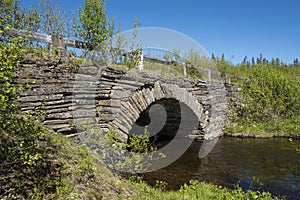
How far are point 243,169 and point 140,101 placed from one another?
13.7ft

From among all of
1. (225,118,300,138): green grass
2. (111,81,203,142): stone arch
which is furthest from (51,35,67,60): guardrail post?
(225,118,300,138): green grass

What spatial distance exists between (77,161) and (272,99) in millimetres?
14312

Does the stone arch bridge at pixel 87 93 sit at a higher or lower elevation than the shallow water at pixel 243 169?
higher

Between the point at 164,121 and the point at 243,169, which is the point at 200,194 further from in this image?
the point at 164,121

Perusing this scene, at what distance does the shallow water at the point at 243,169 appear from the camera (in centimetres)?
680

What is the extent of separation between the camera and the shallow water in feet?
22.3

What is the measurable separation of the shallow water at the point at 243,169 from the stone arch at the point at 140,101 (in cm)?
185

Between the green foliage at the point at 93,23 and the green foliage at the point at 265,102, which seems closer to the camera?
the green foliage at the point at 93,23

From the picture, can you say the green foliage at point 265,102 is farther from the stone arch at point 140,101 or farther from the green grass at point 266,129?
the stone arch at point 140,101

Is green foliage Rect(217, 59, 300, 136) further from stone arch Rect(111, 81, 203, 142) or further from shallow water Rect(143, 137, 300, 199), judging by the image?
stone arch Rect(111, 81, 203, 142)

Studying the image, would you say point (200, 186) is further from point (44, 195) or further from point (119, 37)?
point (119, 37)

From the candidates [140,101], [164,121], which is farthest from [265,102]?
[140,101]

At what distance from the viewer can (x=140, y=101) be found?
716 cm

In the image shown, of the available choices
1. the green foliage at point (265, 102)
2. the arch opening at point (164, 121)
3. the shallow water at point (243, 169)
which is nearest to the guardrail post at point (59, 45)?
the shallow water at point (243, 169)
